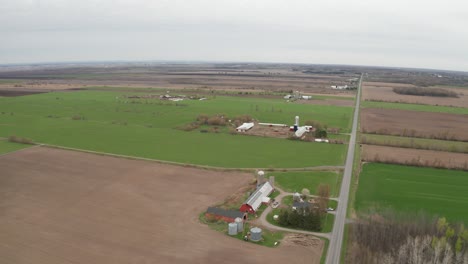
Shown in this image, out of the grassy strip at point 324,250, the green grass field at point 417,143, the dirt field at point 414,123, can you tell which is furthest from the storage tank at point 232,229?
the dirt field at point 414,123

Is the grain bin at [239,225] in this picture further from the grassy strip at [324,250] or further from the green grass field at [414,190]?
the green grass field at [414,190]

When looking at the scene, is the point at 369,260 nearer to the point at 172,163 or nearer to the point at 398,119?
the point at 172,163

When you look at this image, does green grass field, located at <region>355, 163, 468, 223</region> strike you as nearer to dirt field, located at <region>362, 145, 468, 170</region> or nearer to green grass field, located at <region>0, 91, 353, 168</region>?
dirt field, located at <region>362, 145, 468, 170</region>

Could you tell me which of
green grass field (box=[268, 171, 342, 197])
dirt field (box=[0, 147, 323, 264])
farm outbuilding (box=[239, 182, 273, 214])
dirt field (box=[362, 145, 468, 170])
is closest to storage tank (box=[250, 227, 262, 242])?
dirt field (box=[0, 147, 323, 264])

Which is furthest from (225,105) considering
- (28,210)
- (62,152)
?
(28,210)

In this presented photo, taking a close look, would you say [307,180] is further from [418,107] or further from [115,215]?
[418,107]

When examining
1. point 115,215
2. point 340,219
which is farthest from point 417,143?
point 115,215
